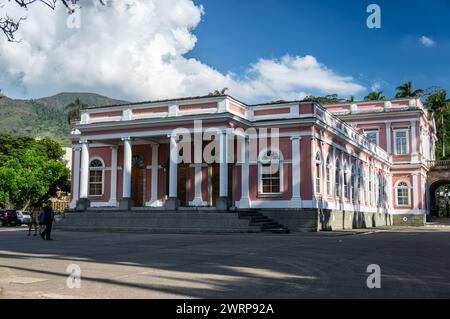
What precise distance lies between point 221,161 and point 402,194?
25.7 meters

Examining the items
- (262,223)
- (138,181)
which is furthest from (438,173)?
(138,181)

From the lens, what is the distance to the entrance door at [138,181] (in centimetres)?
3061

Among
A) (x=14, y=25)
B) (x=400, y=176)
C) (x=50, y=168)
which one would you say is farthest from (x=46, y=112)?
(x=14, y=25)

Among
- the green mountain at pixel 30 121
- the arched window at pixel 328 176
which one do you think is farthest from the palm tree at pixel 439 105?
the green mountain at pixel 30 121

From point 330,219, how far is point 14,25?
74.2 ft

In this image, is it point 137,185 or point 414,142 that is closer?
point 137,185

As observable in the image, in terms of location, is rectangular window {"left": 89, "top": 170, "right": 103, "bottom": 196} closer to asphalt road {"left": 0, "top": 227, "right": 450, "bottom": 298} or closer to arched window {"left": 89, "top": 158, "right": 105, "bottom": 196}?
arched window {"left": 89, "top": 158, "right": 105, "bottom": 196}

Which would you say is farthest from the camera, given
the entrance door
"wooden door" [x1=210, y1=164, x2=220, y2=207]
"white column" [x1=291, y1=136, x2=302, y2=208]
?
the entrance door

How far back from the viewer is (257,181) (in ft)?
89.8

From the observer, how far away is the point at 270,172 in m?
27.2

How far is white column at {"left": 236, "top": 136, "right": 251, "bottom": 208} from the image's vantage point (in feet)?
88.4

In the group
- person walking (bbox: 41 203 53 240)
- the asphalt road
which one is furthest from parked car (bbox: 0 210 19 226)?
the asphalt road

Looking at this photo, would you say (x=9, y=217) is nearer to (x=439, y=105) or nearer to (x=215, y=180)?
(x=215, y=180)

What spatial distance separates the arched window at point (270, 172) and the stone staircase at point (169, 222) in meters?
1.74
